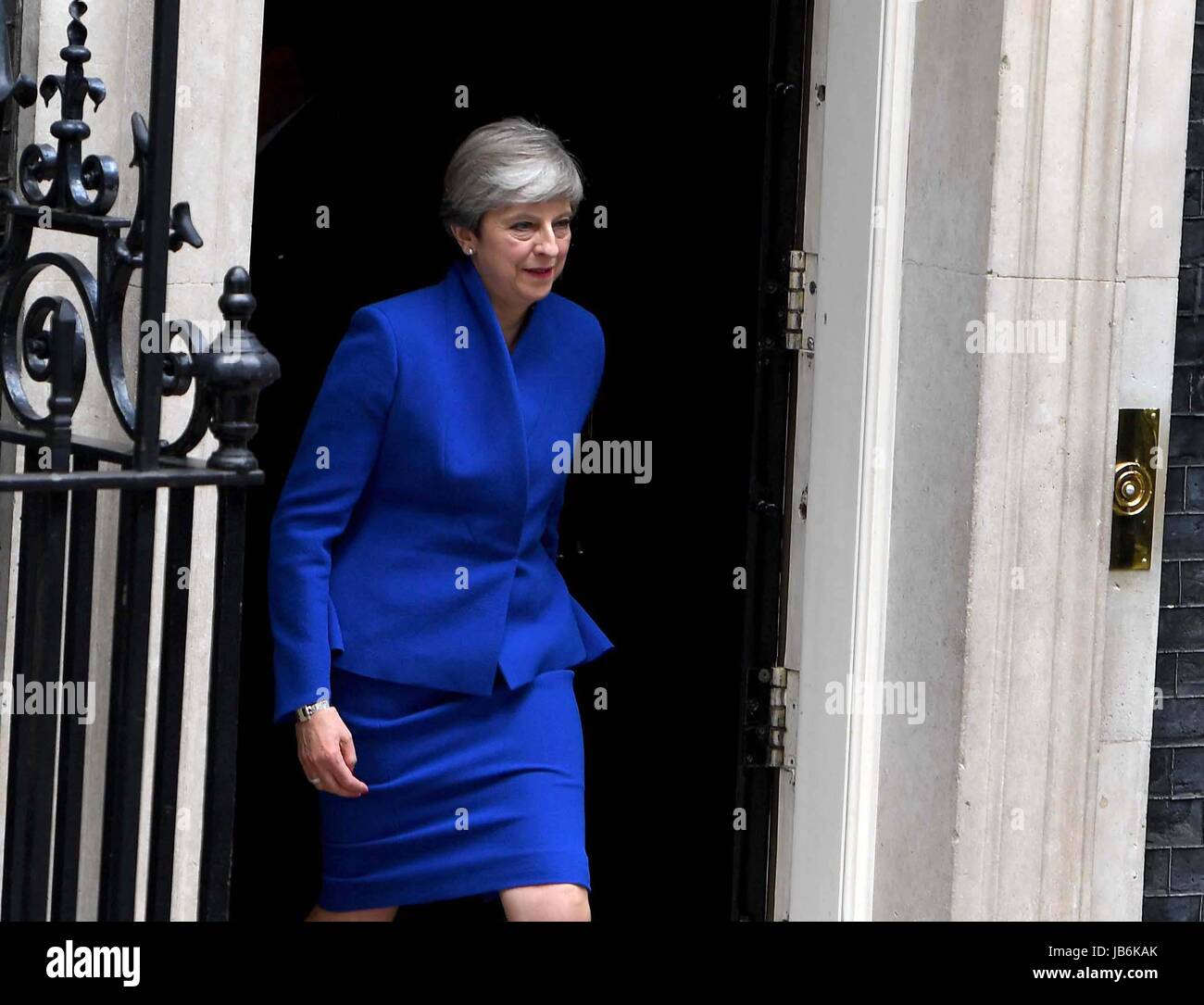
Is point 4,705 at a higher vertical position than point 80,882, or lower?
higher

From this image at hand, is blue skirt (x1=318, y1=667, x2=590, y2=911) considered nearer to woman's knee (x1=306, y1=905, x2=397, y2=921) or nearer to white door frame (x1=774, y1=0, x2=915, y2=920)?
woman's knee (x1=306, y1=905, x2=397, y2=921)

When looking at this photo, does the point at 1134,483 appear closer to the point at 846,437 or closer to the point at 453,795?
the point at 846,437

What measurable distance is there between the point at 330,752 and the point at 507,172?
4.01ft

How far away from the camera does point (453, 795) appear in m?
4.50

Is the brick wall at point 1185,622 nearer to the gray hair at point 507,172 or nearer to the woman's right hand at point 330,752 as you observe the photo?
the gray hair at point 507,172

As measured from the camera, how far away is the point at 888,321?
502 centimetres

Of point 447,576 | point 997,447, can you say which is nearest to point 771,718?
point 997,447

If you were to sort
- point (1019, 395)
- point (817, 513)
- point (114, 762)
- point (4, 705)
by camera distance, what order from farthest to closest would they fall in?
point (817, 513) < point (1019, 395) < point (4, 705) < point (114, 762)

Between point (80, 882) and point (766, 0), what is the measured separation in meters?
2.73
